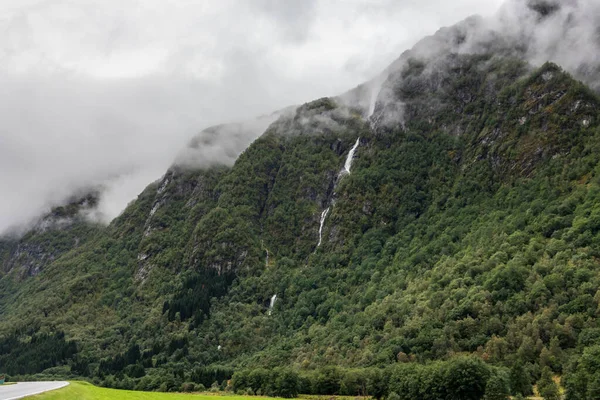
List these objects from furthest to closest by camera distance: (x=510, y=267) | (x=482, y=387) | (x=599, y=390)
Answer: (x=510, y=267) → (x=482, y=387) → (x=599, y=390)

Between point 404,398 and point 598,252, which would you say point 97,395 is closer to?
point 404,398

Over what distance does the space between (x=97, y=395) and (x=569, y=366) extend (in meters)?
120

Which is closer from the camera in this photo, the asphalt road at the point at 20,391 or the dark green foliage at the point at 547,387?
the asphalt road at the point at 20,391

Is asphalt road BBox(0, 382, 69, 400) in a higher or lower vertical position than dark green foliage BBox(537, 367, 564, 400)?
higher

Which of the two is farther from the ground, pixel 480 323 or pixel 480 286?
pixel 480 286

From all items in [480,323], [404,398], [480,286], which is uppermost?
[480,286]

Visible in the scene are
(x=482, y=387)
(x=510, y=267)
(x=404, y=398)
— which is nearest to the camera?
(x=482, y=387)

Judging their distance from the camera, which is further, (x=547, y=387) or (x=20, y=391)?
(x=547, y=387)

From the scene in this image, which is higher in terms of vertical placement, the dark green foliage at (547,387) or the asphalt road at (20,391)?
the asphalt road at (20,391)

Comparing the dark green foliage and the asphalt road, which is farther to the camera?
the dark green foliage

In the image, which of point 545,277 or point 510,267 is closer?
point 545,277

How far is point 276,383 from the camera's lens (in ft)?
529

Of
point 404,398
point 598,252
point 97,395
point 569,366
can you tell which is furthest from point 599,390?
point 97,395

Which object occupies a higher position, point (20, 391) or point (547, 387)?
point (20, 391)
